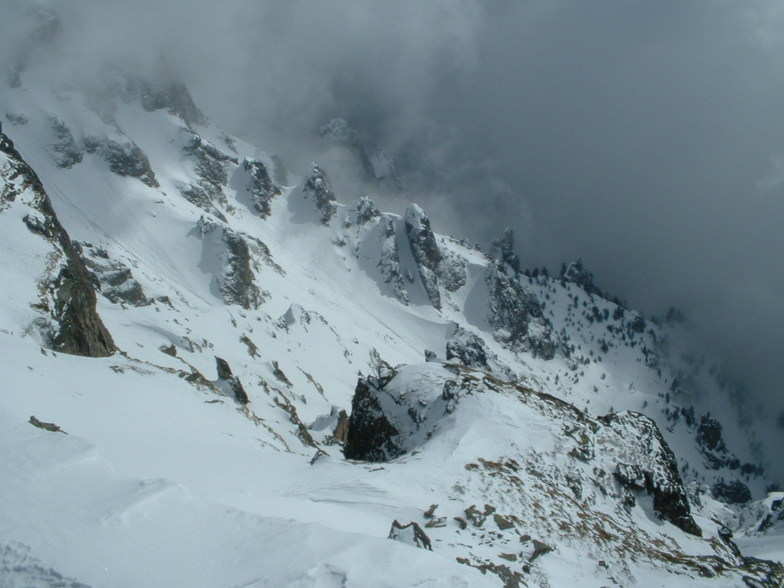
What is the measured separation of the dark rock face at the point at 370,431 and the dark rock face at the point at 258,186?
15753 cm

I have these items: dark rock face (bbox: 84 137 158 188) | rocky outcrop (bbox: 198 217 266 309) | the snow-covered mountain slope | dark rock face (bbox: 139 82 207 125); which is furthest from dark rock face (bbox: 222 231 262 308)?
dark rock face (bbox: 139 82 207 125)

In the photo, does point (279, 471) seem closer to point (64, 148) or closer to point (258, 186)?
point (64, 148)

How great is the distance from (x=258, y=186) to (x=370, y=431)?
16366 centimetres

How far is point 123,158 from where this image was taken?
413 ft

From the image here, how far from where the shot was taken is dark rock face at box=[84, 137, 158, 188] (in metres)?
125

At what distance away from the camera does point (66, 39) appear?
15650cm

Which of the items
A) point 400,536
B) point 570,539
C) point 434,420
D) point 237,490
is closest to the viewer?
point 400,536


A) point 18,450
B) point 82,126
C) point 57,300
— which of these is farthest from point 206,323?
point 82,126

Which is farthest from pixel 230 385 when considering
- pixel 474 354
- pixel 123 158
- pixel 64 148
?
pixel 64 148

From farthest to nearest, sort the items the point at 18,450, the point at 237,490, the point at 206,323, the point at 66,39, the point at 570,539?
1. the point at 66,39
2. the point at 206,323
3. the point at 570,539
4. the point at 237,490
5. the point at 18,450

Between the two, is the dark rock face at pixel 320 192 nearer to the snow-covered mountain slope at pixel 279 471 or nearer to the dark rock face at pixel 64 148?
the dark rock face at pixel 64 148

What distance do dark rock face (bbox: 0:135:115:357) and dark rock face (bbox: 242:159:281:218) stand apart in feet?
480

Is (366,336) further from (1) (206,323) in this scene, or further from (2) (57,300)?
(2) (57,300)

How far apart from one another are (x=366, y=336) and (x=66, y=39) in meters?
129
